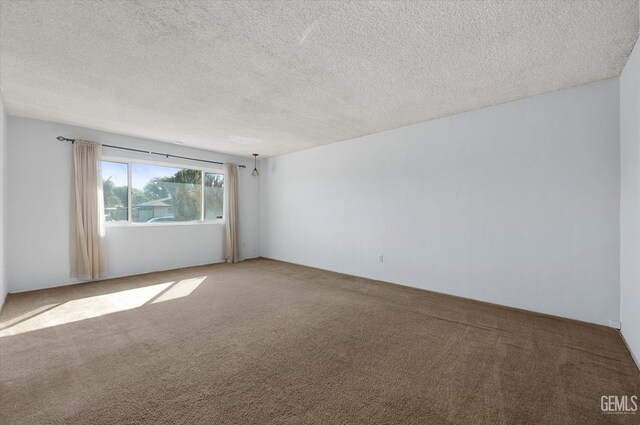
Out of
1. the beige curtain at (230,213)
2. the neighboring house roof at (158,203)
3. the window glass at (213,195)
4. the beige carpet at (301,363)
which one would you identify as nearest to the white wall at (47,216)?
the neighboring house roof at (158,203)

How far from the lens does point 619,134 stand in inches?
111

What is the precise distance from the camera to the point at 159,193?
563 cm

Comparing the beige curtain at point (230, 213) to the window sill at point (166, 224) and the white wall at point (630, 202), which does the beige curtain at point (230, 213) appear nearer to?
the window sill at point (166, 224)

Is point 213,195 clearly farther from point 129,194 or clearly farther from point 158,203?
point 129,194

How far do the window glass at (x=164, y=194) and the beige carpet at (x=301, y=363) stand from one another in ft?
6.84

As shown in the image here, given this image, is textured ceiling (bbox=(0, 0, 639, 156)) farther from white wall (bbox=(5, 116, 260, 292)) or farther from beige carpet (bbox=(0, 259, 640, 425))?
beige carpet (bbox=(0, 259, 640, 425))

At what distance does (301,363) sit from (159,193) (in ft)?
16.3

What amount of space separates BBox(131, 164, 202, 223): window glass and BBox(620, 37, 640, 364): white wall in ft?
22.3

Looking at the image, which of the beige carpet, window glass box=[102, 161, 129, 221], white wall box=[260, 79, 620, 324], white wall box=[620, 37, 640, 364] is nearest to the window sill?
window glass box=[102, 161, 129, 221]

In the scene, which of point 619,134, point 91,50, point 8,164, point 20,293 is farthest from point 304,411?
point 8,164

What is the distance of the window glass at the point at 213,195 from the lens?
6402 mm

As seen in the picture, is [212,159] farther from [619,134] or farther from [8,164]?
[619,134]

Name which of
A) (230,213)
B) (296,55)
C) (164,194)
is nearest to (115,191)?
(164,194)

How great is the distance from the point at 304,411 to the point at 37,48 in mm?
3562
